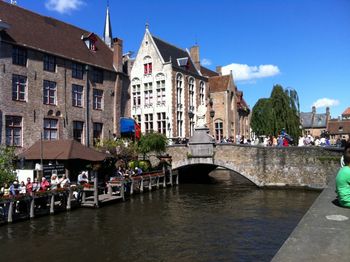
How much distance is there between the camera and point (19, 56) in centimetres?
2261

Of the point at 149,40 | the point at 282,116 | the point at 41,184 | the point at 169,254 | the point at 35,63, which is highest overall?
the point at 149,40

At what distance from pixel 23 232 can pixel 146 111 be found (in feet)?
72.5

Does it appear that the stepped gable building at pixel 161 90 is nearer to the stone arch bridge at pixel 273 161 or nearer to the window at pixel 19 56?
the stone arch bridge at pixel 273 161

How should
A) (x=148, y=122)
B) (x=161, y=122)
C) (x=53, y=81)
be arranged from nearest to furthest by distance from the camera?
1. (x=53, y=81)
2. (x=161, y=122)
3. (x=148, y=122)

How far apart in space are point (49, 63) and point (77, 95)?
309cm

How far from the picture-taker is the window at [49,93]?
24.2 metres

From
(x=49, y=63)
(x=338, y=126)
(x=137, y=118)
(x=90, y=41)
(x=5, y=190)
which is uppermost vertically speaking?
(x=90, y=41)

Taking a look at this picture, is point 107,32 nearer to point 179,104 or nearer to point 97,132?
point 179,104

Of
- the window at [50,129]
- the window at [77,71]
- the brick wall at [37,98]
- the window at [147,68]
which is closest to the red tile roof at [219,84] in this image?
the window at [147,68]

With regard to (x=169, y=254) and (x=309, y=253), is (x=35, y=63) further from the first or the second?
(x=309, y=253)

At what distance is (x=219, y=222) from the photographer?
1507 cm

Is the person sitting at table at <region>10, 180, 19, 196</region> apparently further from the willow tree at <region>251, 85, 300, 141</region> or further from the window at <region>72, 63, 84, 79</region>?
the willow tree at <region>251, 85, 300, 141</region>

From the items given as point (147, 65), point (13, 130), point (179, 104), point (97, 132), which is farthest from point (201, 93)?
point (13, 130)

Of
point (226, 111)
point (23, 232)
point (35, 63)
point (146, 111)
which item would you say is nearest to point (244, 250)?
point (23, 232)
